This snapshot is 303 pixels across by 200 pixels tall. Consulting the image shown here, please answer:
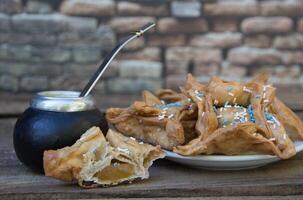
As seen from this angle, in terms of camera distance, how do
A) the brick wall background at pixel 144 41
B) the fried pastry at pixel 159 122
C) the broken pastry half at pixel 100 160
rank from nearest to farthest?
the broken pastry half at pixel 100 160 → the fried pastry at pixel 159 122 → the brick wall background at pixel 144 41

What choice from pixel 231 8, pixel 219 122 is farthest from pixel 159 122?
pixel 231 8

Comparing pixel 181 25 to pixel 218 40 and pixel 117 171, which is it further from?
pixel 117 171

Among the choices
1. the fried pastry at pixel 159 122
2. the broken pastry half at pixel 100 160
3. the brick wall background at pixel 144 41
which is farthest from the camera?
the brick wall background at pixel 144 41

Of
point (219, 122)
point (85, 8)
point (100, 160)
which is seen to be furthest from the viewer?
point (85, 8)

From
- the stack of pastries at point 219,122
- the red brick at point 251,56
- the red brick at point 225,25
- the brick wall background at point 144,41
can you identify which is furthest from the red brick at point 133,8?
the stack of pastries at point 219,122

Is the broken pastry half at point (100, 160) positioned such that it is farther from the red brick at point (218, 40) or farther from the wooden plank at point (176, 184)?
the red brick at point (218, 40)

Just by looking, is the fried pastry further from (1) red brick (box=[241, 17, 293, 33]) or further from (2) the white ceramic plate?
(1) red brick (box=[241, 17, 293, 33])

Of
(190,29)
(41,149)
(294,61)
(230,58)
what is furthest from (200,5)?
(41,149)
